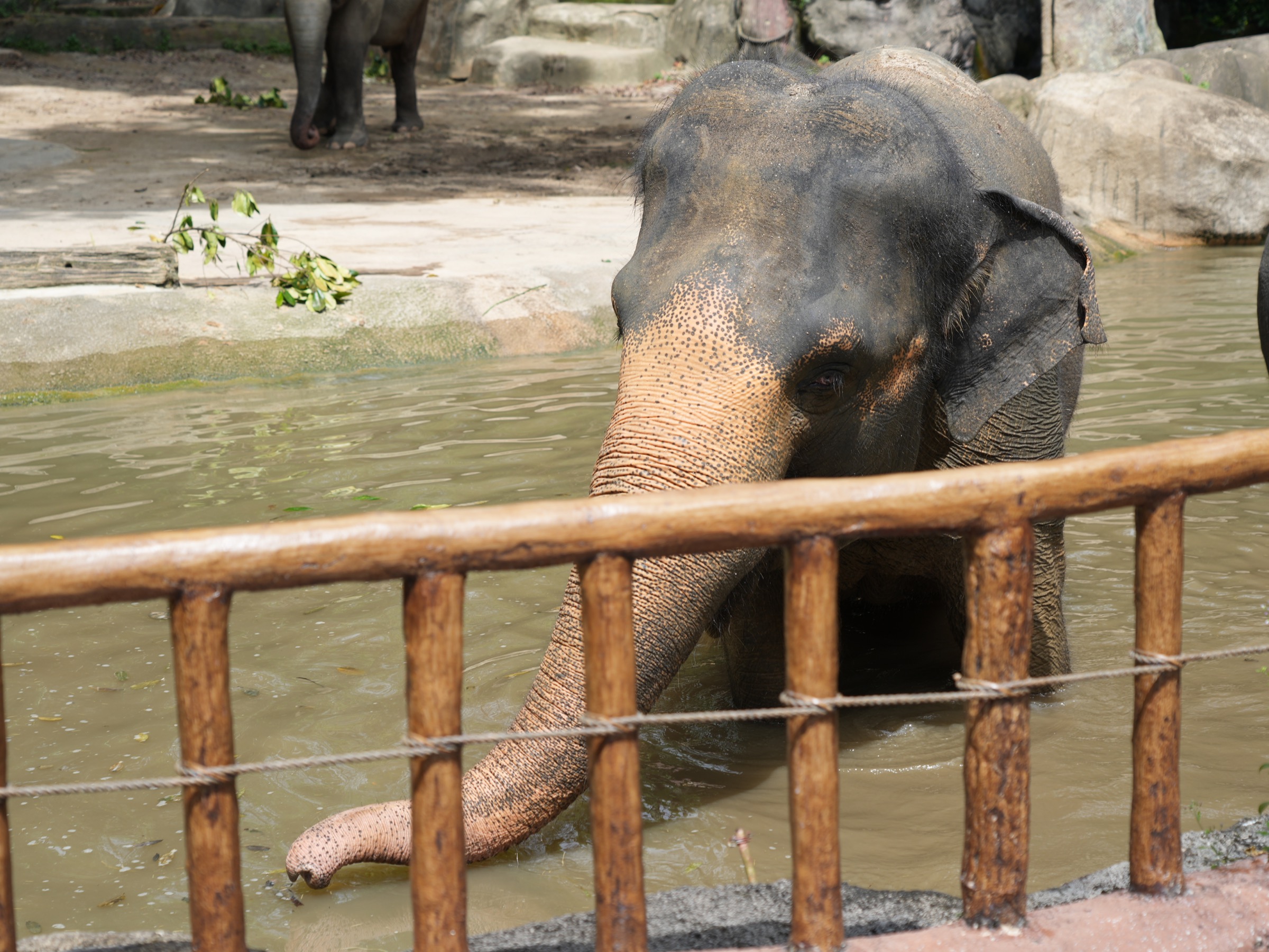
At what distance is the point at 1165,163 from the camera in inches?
436

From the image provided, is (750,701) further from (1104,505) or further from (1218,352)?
(1218,352)

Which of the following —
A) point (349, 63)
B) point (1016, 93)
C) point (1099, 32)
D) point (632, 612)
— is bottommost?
point (632, 612)

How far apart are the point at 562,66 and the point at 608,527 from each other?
18.7m

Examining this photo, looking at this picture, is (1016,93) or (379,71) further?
(379,71)

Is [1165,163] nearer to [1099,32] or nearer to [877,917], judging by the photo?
[1099,32]

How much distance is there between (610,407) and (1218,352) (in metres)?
3.35

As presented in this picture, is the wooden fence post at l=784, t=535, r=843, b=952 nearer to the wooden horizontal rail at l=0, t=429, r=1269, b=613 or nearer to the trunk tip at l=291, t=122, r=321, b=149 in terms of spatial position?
the wooden horizontal rail at l=0, t=429, r=1269, b=613

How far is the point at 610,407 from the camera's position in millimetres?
6441

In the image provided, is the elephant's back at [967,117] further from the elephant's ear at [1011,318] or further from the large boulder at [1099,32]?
the large boulder at [1099,32]

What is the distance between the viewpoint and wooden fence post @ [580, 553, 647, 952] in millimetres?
1882

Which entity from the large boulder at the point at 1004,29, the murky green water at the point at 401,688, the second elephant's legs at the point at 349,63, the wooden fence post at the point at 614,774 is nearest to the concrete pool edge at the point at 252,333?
the murky green water at the point at 401,688

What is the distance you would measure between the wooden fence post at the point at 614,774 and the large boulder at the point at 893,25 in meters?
14.9

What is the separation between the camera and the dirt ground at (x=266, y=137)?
10805 millimetres

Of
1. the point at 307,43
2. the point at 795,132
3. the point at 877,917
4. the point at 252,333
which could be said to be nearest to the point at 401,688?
the point at 795,132
